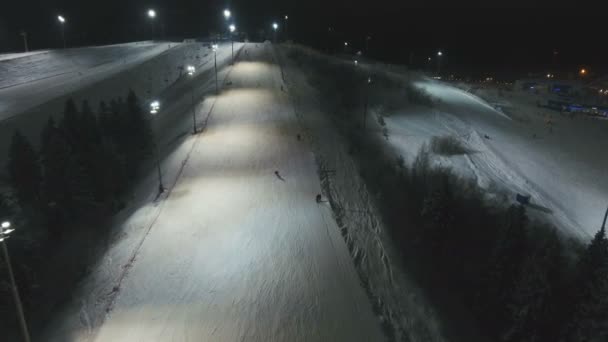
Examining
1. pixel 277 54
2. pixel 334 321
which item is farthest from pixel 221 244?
pixel 277 54

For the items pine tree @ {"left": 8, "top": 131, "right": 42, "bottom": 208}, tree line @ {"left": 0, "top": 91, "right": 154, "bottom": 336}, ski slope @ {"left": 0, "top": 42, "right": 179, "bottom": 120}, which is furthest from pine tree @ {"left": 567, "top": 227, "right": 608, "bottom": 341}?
ski slope @ {"left": 0, "top": 42, "right": 179, "bottom": 120}

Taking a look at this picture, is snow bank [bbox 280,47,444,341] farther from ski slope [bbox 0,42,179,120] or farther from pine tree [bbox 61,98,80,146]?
ski slope [bbox 0,42,179,120]

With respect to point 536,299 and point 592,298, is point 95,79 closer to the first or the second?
point 536,299

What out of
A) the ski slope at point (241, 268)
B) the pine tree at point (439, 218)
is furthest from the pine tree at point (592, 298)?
the ski slope at point (241, 268)

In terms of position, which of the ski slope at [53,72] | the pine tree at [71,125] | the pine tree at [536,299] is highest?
the ski slope at [53,72]

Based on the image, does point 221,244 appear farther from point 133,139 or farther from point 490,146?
point 490,146

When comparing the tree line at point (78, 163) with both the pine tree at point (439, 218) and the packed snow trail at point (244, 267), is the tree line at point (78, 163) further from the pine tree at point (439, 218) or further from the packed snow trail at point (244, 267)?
the pine tree at point (439, 218)
